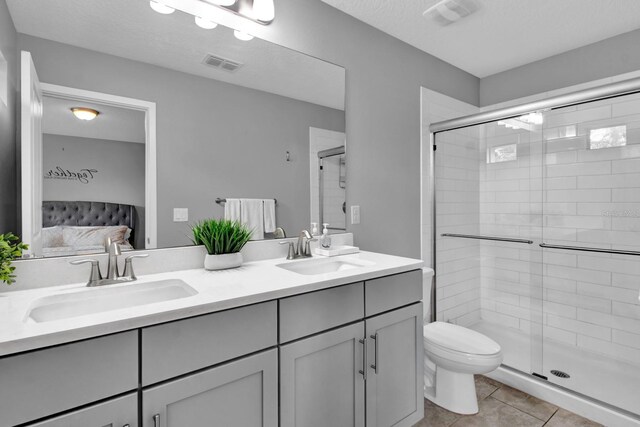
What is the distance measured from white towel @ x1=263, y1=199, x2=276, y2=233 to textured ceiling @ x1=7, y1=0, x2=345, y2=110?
61 cm

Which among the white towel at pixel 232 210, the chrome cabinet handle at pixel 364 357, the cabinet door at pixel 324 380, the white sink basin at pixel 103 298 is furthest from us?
the white towel at pixel 232 210

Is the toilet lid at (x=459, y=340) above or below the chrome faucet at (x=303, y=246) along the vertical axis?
below

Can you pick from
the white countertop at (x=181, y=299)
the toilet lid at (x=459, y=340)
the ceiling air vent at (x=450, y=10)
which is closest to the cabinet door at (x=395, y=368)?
the white countertop at (x=181, y=299)

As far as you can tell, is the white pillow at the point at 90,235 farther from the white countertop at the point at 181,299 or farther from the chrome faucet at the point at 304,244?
the chrome faucet at the point at 304,244

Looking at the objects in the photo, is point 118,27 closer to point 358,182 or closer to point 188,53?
point 188,53

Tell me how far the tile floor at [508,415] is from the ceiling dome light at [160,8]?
2.42 meters

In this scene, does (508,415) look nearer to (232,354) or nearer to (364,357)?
(364,357)

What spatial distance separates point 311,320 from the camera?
125 centimetres

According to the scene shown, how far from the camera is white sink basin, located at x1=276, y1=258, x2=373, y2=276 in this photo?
5.55ft

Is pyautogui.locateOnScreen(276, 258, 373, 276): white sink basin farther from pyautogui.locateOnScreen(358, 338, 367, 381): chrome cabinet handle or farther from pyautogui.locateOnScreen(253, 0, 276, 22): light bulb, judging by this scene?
pyautogui.locateOnScreen(253, 0, 276, 22): light bulb

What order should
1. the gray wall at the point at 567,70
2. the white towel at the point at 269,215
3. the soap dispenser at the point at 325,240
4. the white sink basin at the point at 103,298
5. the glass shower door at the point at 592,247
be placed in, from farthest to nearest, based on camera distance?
the gray wall at the point at 567,70, the glass shower door at the point at 592,247, the soap dispenser at the point at 325,240, the white towel at the point at 269,215, the white sink basin at the point at 103,298

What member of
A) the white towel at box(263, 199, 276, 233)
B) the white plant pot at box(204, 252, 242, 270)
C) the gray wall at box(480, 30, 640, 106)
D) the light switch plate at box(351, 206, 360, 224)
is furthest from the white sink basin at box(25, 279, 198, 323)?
the gray wall at box(480, 30, 640, 106)

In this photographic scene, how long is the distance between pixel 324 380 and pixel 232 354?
426 mm

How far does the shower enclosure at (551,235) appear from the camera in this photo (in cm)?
209
